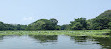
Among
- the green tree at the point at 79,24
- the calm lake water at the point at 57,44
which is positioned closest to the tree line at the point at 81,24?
the green tree at the point at 79,24

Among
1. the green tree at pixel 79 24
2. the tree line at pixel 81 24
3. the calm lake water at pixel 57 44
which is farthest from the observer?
the green tree at pixel 79 24

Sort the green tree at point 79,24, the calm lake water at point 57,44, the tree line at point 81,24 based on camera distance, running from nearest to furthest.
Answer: the calm lake water at point 57,44, the tree line at point 81,24, the green tree at point 79,24

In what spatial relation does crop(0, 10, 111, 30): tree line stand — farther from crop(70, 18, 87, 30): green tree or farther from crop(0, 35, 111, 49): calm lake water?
crop(0, 35, 111, 49): calm lake water

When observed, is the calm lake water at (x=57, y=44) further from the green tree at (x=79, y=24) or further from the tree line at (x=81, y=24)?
the green tree at (x=79, y=24)

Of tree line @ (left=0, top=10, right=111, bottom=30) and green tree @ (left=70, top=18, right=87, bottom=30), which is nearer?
tree line @ (left=0, top=10, right=111, bottom=30)

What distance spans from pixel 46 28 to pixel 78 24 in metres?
18.9

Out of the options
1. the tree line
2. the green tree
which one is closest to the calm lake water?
the tree line

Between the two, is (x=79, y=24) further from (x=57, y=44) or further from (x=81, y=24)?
(x=57, y=44)

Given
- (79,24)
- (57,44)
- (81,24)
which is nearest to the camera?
(57,44)

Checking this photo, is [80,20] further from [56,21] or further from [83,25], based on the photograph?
[56,21]

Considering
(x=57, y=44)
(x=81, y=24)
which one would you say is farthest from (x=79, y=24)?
(x=57, y=44)

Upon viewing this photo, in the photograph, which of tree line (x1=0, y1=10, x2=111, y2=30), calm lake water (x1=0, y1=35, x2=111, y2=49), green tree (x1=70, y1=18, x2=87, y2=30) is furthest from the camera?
green tree (x1=70, y1=18, x2=87, y2=30)

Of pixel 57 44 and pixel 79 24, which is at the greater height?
pixel 79 24

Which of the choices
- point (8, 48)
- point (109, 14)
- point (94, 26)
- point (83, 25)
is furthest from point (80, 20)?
point (8, 48)
